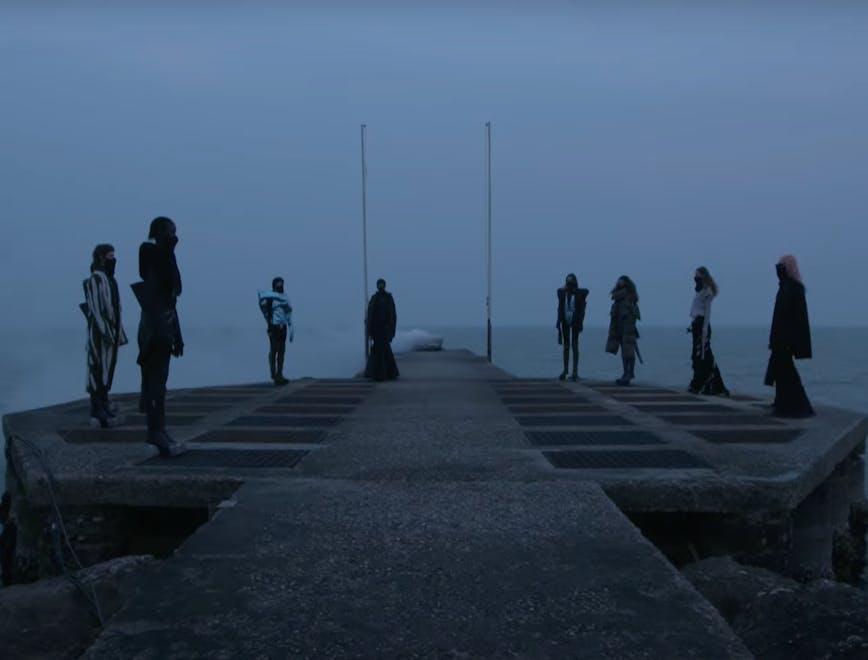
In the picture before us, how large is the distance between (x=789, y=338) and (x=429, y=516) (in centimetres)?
594

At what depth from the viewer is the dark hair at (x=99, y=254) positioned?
8211 millimetres

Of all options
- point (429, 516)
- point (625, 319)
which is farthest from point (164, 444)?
point (625, 319)

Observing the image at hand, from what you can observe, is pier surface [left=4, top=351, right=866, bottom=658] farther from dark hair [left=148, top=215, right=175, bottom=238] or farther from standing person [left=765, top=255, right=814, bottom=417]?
dark hair [left=148, top=215, right=175, bottom=238]

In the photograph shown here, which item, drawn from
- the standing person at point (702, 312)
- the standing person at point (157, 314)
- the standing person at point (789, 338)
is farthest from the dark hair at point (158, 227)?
the standing person at point (702, 312)

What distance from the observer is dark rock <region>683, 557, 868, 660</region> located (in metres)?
3.60

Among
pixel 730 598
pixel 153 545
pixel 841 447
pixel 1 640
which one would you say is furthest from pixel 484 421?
pixel 1 640

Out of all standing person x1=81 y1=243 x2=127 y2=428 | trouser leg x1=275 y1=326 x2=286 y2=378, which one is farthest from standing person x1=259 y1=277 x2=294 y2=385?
standing person x1=81 y1=243 x2=127 y2=428

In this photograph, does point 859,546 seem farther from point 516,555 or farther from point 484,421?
point 516,555

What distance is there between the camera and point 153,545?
230 inches

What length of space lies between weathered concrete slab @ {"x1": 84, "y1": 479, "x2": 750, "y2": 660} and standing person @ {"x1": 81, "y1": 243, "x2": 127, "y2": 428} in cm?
392

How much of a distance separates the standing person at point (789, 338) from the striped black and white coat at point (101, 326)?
6.40 meters

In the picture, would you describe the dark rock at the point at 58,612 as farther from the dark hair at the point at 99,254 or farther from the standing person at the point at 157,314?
the dark hair at the point at 99,254

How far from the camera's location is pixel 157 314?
6.35 m

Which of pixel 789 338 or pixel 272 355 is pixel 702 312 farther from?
pixel 272 355
